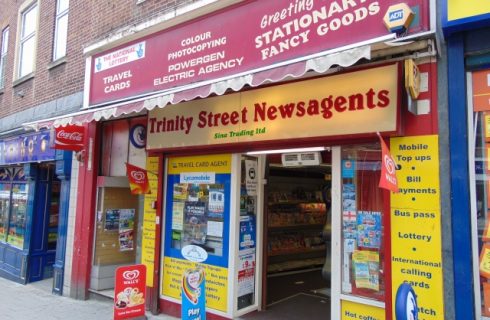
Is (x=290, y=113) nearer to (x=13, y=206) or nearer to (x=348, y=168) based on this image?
(x=348, y=168)

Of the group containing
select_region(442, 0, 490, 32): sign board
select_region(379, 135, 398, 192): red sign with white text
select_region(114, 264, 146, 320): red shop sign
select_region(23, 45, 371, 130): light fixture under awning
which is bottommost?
select_region(114, 264, 146, 320): red shop sign

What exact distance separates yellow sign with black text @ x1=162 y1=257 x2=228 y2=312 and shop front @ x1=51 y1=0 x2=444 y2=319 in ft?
0.07

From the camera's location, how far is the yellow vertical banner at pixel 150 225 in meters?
6.92

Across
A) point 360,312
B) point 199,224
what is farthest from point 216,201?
point 360,312

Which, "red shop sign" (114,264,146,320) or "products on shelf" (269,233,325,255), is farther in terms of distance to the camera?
"products on shelf" (269,233,325,255)

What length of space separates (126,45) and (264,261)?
4.45 m

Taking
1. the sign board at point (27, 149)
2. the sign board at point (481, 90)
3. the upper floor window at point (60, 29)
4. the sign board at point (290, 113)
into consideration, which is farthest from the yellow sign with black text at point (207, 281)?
the upper floor window at point (60, 29)

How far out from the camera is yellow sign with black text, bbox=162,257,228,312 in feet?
19.6

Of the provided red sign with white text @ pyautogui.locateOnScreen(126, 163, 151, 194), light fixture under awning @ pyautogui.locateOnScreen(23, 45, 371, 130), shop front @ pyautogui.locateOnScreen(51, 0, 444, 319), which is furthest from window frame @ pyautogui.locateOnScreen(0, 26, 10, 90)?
red sign with white text @ pyautogui.locateOnScreen(126, 163, 151, 194)

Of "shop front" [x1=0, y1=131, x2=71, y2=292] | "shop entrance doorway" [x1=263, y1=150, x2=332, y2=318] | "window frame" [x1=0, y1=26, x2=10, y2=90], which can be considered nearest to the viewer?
"shop entrance doorway" [x1=263, y1=150, x2=332, y2=318]

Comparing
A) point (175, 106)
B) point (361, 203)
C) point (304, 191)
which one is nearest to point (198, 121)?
point (175, 106)

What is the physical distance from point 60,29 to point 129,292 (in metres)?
7.46

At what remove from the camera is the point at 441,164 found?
13.2 feet

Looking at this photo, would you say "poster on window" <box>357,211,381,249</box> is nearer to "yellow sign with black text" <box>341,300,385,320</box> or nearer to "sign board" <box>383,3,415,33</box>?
"yellow sign with black text" <box>341,300,385,320</box>
